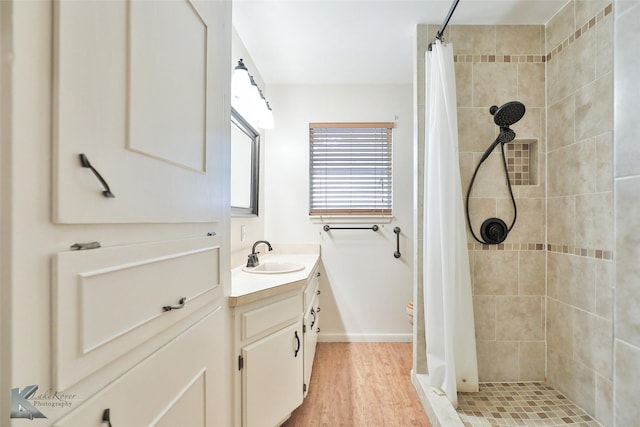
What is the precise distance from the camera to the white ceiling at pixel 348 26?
1.74 m

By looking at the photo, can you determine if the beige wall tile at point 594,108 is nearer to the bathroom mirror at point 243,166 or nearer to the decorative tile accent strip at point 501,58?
the decorative tile accent strip at point 501,58

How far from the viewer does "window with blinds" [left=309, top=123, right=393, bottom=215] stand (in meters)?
2.79

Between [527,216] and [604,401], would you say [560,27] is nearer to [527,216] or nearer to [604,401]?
[527,216]

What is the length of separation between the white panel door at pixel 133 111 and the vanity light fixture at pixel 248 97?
84 centimetres

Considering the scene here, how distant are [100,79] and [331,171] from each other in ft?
7.73

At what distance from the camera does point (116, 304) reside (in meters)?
0.56

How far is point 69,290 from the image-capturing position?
458mm

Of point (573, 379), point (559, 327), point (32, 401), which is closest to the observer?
point (32, 401)

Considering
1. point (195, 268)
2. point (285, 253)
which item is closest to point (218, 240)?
point (195, 268)

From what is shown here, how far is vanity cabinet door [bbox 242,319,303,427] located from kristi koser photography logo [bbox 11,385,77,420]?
901mm

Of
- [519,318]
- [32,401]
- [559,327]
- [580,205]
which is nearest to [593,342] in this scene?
[559,327]

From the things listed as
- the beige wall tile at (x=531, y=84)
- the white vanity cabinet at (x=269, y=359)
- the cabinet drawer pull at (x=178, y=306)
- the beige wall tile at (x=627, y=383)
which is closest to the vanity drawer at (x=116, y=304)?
the cabinet drawer pull at (x=178, y=306)

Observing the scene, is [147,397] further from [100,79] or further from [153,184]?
[100,79]

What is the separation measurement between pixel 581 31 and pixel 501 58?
0.40 metres
